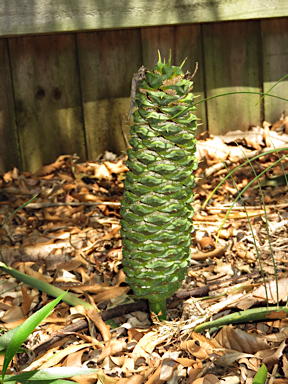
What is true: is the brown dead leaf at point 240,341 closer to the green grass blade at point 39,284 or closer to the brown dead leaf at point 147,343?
the brown dead leaf at point 147,343

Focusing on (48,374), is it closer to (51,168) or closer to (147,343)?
(147,343)

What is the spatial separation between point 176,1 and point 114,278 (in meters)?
1.43

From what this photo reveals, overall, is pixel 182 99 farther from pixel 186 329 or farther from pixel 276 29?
pixel 276 29

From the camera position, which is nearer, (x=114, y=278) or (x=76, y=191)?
(x=114, y=278)

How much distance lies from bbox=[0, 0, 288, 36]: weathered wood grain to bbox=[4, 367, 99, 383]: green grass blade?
5.31 ft

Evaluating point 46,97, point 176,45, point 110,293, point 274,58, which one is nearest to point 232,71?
point 274,58

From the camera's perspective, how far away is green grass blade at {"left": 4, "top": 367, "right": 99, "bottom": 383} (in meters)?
0.97

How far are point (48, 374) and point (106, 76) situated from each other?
1847mm

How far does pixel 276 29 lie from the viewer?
2.53 metres

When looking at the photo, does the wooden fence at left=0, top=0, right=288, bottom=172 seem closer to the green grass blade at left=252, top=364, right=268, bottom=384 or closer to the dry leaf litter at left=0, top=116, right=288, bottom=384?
the dry leaf litter at left=0, top=116, right=288, bottom=384

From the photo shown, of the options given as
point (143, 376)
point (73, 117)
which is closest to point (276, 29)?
point (73, 117)

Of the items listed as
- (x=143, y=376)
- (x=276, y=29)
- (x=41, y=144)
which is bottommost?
(x=143, y=376)

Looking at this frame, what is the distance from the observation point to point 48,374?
0.99 metres

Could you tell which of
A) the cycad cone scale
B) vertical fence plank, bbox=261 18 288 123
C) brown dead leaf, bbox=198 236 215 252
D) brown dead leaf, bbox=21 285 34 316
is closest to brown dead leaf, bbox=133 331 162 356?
the cycad cone scale
